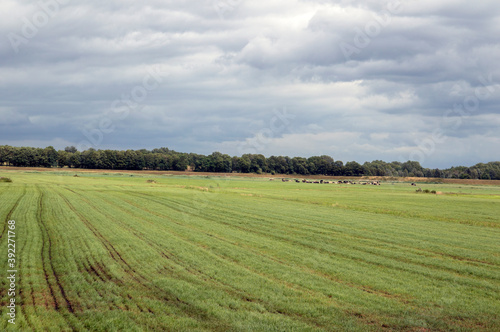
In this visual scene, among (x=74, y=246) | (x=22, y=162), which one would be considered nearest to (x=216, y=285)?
(x=74, y=246)

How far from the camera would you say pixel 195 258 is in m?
16.3

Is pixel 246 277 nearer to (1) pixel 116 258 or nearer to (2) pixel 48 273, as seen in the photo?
(1) pixel 116 258

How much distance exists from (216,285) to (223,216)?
60.7 ft

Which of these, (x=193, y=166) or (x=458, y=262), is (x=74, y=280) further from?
(x=193, y=166)

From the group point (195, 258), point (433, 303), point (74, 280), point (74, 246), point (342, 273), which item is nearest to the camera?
point (433, 303)

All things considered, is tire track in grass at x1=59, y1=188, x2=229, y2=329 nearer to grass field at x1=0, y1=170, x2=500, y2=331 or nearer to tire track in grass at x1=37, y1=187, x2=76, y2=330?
grass field at x1=0, y1=170, x2=500, y2=331

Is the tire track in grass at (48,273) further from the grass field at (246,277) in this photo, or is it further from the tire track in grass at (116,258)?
the tire track in grass at (116,258)

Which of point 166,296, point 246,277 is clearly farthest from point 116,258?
point 246,277

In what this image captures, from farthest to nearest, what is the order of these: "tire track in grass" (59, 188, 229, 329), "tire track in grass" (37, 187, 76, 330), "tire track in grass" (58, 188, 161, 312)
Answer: "tire track in grass" (58, 188, 161, 312), "tire track in grass" (37, 187, 76, 330), "tire track in grass" (59, 188, 229, 329)

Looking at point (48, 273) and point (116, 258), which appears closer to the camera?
point (48, 273)

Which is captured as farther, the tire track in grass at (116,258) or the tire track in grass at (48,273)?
the tire track in grass at (116,258)

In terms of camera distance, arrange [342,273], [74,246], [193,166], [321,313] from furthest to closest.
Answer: [193,166]
[74,246]
[342,273]
[321,313]

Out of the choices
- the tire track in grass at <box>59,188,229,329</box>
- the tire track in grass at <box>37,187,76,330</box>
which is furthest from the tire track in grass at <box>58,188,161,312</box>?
the tire track in grass at <box>37,187,76,330</box>

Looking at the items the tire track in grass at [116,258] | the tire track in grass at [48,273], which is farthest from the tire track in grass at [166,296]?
the tire track in grass at [48,273]
